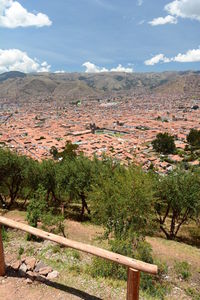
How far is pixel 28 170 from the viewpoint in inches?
766

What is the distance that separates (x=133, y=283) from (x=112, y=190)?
8.25m

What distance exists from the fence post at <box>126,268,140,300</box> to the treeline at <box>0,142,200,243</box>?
5.58m

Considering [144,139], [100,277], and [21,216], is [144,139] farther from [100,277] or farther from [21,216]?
[100,277]

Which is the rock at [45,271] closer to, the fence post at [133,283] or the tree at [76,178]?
the fence post at [133,283]

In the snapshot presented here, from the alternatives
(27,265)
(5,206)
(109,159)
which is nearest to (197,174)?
(109,159)

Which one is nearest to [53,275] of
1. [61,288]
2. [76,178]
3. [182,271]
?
[61,288]

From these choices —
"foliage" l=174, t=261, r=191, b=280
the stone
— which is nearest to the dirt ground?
the stone

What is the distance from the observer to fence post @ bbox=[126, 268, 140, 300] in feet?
14.3

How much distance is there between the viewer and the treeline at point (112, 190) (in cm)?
1136

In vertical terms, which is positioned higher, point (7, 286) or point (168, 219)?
point (7, 286)

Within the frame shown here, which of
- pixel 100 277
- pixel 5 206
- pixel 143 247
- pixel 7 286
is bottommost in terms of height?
pixel 5 206

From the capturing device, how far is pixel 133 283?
14.4 ft

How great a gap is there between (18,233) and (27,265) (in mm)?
3803

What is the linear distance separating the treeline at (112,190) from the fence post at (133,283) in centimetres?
558
